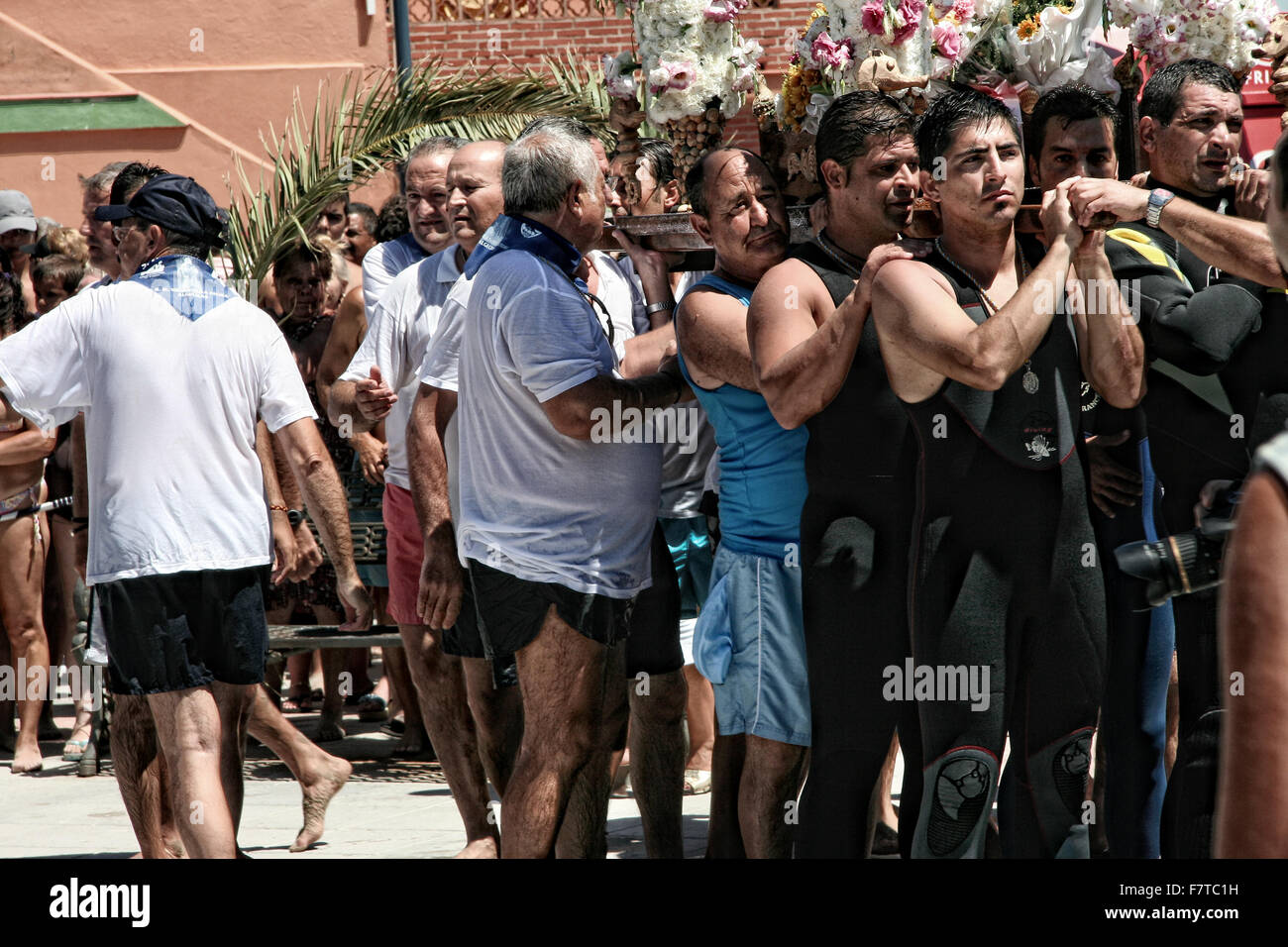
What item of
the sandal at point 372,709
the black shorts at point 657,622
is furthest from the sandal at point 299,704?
the black shorts at point 657,622

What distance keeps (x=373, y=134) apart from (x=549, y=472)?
671 cm

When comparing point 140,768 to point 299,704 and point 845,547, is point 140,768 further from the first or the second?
point 299,704

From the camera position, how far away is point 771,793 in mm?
3887

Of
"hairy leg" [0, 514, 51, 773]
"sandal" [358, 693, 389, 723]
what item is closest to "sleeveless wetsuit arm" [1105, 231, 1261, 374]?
"sandal" [358, 693, 389, 723]

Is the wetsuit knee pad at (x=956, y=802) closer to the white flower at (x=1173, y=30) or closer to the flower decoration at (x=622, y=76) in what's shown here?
the white flower at (x=1173, y=30)

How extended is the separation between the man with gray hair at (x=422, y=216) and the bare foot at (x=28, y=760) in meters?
2.54

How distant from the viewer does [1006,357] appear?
11.1 feet

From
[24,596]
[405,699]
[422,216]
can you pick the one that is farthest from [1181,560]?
[24,596]

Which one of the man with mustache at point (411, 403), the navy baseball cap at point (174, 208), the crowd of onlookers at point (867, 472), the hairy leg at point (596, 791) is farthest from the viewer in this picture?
the man with mustache at point (411, 403)

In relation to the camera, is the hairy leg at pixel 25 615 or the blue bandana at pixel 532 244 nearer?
the blue bandana at pixel 532 244

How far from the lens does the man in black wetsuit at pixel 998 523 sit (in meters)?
3.45

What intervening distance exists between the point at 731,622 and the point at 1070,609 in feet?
2.75
